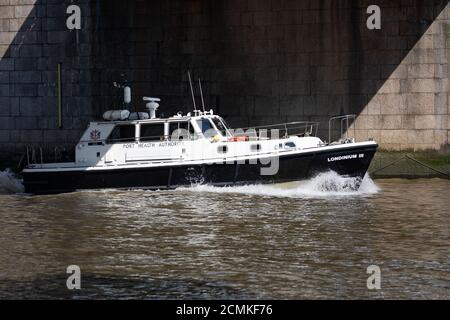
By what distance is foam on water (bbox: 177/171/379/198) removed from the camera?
22281 mm

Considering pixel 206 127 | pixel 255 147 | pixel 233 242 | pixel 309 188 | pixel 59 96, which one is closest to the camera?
pixel 233 242

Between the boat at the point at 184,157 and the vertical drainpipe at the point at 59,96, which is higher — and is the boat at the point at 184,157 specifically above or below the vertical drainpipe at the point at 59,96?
below

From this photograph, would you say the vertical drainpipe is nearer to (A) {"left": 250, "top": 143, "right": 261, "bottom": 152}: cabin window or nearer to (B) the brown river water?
(B) the brown river water

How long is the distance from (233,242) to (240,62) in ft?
35.2

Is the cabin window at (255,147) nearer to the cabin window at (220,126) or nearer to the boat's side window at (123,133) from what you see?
the cabin window at (220,126)

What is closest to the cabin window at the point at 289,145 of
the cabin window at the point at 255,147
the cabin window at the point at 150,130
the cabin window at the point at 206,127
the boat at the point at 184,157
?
the boat at the point at 184,157

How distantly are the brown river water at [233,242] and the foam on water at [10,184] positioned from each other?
1061mm

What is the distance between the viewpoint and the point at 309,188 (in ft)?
73.6

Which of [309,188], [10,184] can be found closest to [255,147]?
[309,188]

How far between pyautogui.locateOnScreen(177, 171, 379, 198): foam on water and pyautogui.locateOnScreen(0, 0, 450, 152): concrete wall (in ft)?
11.8

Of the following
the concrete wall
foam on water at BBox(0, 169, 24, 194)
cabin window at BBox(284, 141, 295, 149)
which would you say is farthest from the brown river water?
the concrete wall

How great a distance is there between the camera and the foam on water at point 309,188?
22281 mm

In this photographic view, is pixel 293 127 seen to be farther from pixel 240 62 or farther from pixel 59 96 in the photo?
pixel 59 96
